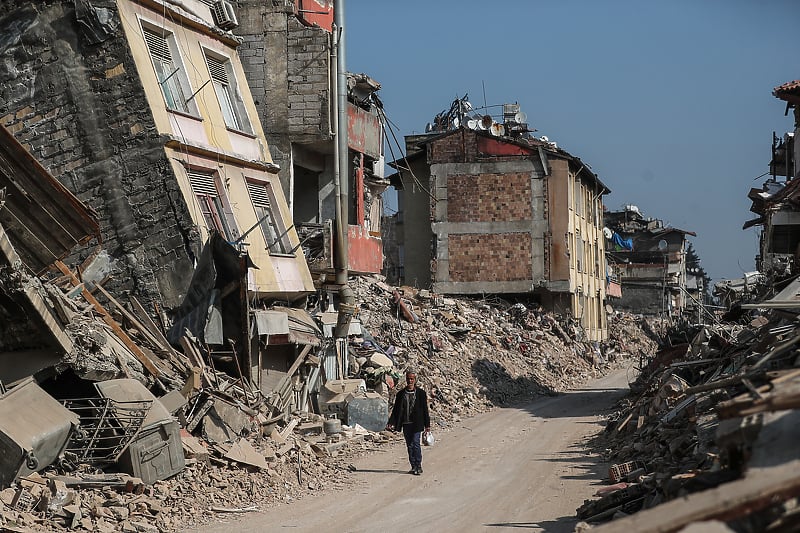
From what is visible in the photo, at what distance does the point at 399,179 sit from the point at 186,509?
3315 cm

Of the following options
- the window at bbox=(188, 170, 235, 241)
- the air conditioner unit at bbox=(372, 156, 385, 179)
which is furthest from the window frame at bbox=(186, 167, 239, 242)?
the air conditioner unit at bbox=(372, 156, 385, 179)

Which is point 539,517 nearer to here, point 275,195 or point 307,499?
point 307,499

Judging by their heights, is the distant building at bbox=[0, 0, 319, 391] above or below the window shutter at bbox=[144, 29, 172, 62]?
below

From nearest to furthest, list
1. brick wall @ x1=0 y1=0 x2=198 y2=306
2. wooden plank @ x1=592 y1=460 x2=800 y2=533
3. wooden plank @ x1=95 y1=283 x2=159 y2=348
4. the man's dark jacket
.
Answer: wooden plank @ x1=592 y1=460 x2=800 y2=533
the man's dark jacket
wooden plank @ x1=95 y1=283 x2=159 y2=348
brick wall @ x1=0 y1=0 x2=198 y2=306

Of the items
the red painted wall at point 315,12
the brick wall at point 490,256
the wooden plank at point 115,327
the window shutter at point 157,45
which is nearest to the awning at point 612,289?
the brick wall at point 490,256

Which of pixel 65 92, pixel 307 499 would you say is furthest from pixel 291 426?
pixel 65 92

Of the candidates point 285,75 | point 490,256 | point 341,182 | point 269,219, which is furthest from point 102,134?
point 490,256

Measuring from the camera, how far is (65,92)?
18.4 m

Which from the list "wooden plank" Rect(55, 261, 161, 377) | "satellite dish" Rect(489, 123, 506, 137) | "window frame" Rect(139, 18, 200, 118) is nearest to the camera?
"wooden plank" Rect(55, 261, 161, 377)

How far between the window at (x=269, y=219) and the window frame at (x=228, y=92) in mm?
1307

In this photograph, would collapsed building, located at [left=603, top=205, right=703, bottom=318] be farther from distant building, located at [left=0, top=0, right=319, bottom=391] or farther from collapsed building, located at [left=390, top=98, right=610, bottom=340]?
distant building, located at [left=0, top=0, right=319, bottom=391]

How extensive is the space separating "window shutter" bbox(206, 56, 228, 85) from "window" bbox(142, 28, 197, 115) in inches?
52.5

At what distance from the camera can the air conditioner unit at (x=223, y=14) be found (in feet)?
70.0

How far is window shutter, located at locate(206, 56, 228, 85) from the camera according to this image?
2100 centimetres
